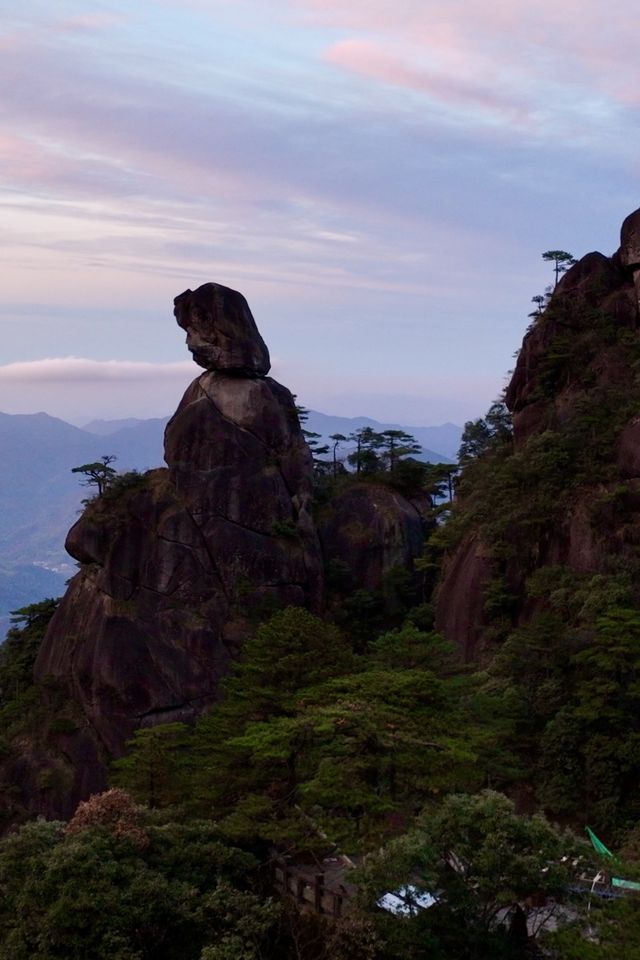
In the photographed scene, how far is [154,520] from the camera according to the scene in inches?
1553

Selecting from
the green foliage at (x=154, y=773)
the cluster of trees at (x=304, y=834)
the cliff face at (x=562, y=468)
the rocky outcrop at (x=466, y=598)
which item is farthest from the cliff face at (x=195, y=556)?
the cluster of trees at (x=304, y=834)

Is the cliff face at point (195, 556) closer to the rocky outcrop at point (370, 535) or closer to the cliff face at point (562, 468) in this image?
the rocky outcrop at point (370, 535)

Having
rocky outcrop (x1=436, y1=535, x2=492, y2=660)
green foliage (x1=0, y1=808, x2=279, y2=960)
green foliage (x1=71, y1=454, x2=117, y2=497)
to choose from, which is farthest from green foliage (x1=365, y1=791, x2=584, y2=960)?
green foliage (x1=71, y1=454, x2=117, y2=497)

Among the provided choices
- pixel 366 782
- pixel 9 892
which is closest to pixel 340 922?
pixel 366 782

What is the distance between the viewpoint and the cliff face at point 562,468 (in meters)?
29.2

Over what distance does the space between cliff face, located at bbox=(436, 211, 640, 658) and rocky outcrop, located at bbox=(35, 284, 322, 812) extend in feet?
26.7

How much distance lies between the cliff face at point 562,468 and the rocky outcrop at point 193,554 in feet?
26.7

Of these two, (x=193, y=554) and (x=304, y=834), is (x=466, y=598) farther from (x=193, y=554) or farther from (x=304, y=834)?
(x=304, y=834)

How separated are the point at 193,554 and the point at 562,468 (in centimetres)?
1607

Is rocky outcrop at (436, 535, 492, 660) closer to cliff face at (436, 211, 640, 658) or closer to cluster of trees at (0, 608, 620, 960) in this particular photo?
cliff face at (436, 211, 640, 658)

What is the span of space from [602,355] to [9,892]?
26778mm

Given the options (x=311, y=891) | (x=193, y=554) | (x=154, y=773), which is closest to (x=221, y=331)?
(x=193, y=554)

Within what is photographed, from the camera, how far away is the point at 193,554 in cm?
3897

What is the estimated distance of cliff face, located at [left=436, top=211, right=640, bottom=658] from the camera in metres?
29.2
